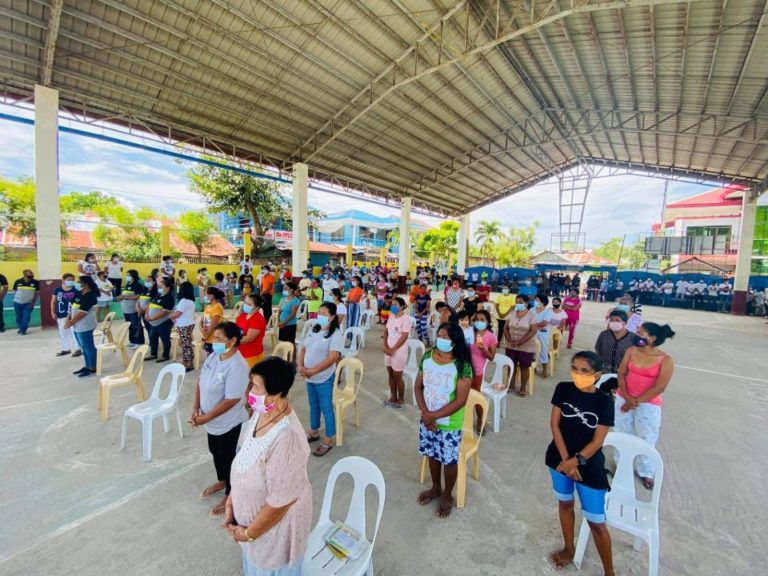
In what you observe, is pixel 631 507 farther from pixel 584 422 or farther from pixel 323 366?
pixel 323 366

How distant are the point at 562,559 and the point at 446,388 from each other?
1.20m

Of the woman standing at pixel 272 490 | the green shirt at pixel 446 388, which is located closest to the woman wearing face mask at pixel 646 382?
the green shirt at pixel 446 388

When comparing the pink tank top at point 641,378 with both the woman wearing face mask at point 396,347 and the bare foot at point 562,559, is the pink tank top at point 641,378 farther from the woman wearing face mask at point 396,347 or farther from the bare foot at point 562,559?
the woman wearing face mask at point 396,347

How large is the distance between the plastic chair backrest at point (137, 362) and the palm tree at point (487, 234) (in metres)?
31.6

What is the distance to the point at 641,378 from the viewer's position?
295 centimetres

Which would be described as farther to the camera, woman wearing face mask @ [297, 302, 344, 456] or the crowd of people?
woman wearing face mask @ [297, 302, 344, 456]

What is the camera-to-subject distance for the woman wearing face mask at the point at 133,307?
617 cm

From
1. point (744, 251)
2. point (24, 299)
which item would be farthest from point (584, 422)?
point (744, 251)

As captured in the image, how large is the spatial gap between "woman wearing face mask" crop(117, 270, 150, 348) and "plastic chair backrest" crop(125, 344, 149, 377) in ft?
7.27

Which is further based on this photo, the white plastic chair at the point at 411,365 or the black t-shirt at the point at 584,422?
the white plastic chair at the point at 411,365

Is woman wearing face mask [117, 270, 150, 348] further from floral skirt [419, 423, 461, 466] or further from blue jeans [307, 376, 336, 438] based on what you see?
floral skirt [419, 423, 461, 466]

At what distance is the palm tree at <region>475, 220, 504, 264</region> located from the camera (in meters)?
33.2

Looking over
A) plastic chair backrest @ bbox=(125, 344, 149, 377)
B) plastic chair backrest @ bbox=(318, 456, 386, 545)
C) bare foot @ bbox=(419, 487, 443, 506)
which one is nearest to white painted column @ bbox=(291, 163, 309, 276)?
plastic chair backrest @ bbox=(125, 344, 149, 377)

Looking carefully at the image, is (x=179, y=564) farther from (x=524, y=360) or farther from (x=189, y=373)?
(x=524, y=360)
